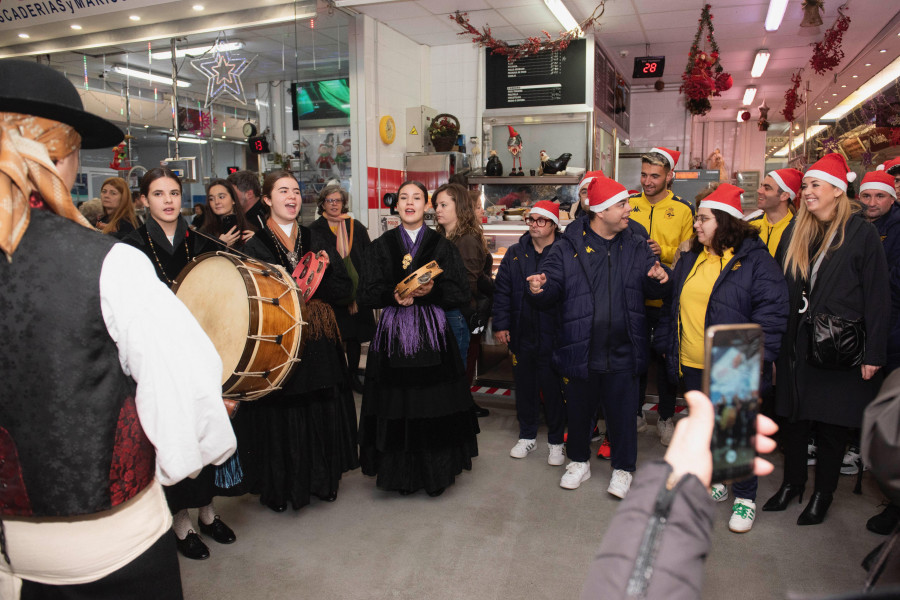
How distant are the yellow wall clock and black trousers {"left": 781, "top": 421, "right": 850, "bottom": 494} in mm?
5213

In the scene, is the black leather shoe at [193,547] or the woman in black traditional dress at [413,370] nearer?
the black leather shoe at [193,547]

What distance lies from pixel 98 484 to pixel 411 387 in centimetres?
221

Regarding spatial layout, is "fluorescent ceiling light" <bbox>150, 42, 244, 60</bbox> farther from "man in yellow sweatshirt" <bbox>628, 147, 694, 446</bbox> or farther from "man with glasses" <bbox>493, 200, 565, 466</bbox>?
"man in yellow sweatshirt" <bbox>628, 147, 694, 446</bbox>

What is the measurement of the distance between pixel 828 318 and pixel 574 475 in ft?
5.31

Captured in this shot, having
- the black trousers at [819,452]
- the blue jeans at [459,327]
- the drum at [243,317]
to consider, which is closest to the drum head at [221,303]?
the drum at [243,317]

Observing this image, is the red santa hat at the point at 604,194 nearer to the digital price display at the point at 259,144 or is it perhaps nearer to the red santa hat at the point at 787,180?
the red santa hat at the point at 787,180

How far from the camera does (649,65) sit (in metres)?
8.20

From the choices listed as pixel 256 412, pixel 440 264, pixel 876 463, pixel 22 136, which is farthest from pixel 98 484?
pixel 440 264

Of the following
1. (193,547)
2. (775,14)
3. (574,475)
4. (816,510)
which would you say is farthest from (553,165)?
(193,547)

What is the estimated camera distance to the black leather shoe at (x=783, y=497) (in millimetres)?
3496

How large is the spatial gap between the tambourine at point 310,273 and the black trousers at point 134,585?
1.88 meters

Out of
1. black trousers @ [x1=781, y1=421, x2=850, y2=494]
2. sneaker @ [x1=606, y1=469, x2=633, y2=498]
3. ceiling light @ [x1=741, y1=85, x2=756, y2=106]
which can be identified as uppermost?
ceiling light @ [x1=741, y1=85, x2=756, y2=106]

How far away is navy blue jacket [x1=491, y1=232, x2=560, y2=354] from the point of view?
169 inches

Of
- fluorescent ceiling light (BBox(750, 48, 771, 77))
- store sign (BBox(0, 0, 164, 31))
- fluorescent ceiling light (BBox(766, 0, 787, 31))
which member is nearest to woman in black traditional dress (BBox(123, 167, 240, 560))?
store sign (BBox(0, 0, 164, 31))
